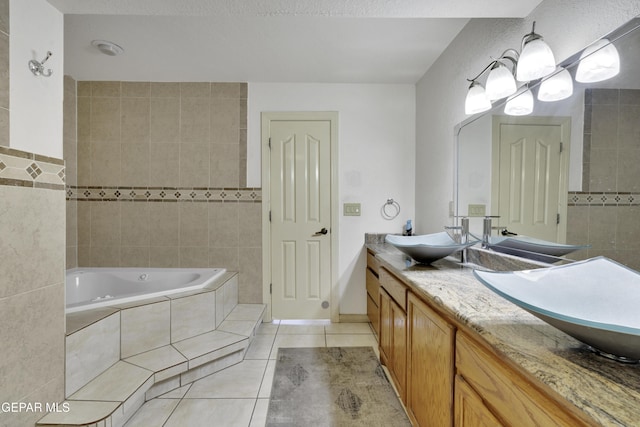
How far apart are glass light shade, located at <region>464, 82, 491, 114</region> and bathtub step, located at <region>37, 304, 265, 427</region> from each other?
2.23m

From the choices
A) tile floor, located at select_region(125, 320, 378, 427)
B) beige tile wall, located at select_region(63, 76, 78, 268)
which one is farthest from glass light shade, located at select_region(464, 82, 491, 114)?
beige tile wall, located at select_region(63, 76, 78, 268)

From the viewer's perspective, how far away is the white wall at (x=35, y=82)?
1.24m

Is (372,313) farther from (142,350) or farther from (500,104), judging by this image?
(500,104)

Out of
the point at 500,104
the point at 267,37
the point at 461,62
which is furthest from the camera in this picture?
the point at 267,37

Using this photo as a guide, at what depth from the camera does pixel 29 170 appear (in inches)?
50.2

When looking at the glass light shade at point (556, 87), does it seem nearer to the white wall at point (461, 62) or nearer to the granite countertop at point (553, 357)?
the white wall at point (461, 62)

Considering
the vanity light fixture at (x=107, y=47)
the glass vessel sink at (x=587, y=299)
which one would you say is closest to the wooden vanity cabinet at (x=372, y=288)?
the glass vessel sink at (x=587, y=299)

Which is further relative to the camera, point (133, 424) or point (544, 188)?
point (133, 424)

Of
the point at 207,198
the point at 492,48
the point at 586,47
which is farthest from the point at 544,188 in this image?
the point at 207,198

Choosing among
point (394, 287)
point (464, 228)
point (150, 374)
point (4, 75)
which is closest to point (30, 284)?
point (150, 374)

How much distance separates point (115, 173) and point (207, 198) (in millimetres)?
932

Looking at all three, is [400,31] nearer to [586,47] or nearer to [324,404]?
[586,47]

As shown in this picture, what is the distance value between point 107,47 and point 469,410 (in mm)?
3121

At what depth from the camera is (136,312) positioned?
1849 mm
